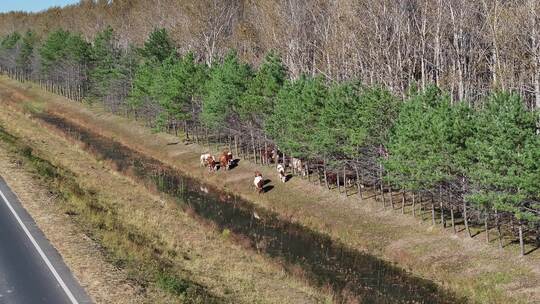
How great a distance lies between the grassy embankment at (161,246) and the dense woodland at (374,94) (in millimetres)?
12987

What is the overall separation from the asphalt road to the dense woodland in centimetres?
2260

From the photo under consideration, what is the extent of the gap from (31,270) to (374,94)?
93.9 ft

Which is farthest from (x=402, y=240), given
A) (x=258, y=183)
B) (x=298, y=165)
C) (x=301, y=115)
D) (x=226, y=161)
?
(x=226, y=161)

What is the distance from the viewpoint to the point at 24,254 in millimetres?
26406

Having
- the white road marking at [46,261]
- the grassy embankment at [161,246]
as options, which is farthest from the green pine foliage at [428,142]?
the white road marking at [46,261]

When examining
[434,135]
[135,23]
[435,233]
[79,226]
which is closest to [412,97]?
[434,135]

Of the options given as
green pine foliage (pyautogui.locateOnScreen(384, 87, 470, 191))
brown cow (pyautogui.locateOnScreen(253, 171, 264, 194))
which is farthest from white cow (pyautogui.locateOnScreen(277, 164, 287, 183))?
green pine foliage (pyautogui.locateOnScreen(384, 87, 470, 191))

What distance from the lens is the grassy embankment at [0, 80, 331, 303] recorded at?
26.1m

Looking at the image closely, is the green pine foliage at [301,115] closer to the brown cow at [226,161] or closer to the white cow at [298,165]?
the white cow at [298,165]

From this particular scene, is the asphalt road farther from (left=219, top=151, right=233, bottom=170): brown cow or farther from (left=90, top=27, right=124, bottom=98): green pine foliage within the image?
(left=90, top=27, right=124, bottom=98): green pine foliage

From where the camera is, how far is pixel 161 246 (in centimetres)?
3288

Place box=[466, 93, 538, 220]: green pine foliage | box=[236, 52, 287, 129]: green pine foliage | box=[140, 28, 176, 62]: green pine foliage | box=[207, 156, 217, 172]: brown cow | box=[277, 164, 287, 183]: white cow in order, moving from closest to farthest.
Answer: box=[466, 93, 538, 220]: green pine foliage, box=[277, 164, 287, 183]: white cow, box=[236, 52, 287, 129]: green pine foliage, box=[207, 156, 217, 172]: brown cow, box=[140, 28, 176, 62]: green pine foliage

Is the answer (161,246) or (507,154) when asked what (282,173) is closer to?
(161,246)

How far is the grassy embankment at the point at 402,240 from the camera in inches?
1289
